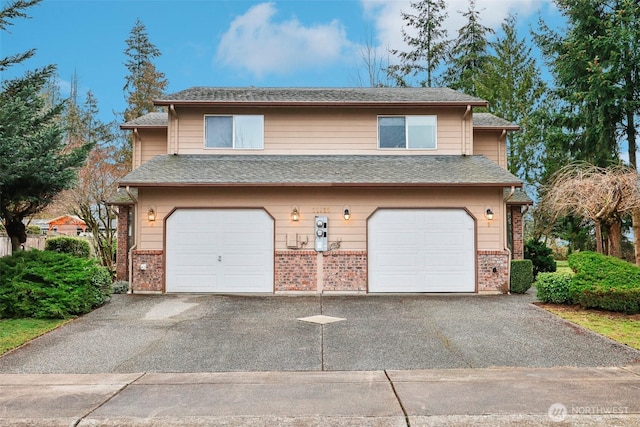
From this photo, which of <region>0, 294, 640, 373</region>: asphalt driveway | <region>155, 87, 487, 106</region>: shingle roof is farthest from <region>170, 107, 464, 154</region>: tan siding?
<region>0, 294, 640, 373</region>: asphalt driveway

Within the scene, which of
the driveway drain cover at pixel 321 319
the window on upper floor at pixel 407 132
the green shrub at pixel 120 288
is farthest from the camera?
the window on upper floor at pixel 407 132

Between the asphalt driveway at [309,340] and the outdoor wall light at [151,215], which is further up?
the outdoor wall light at [151,215]

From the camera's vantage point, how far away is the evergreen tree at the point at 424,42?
90.2 feet

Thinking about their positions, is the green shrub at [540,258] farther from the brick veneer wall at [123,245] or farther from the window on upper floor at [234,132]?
the brick veneer wall at [123,245]

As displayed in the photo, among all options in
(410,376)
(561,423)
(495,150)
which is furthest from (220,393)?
(495,150)

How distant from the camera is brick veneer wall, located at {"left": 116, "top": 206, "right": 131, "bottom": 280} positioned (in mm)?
14047

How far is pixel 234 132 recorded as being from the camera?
13586mm

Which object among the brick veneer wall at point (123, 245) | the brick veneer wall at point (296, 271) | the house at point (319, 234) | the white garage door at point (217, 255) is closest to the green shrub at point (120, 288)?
the house at point (319, 234)

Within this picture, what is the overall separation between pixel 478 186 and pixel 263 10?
17.7 m

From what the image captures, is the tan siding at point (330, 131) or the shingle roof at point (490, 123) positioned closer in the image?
the tan siding at point (330, 131)

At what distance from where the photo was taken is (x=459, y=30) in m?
27.8

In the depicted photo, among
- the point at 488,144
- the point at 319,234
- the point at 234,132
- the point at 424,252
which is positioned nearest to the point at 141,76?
the point at 234,132

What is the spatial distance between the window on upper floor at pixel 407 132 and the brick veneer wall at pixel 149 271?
7456 millimetres

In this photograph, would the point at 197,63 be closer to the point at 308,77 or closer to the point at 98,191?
the point at 308,77
